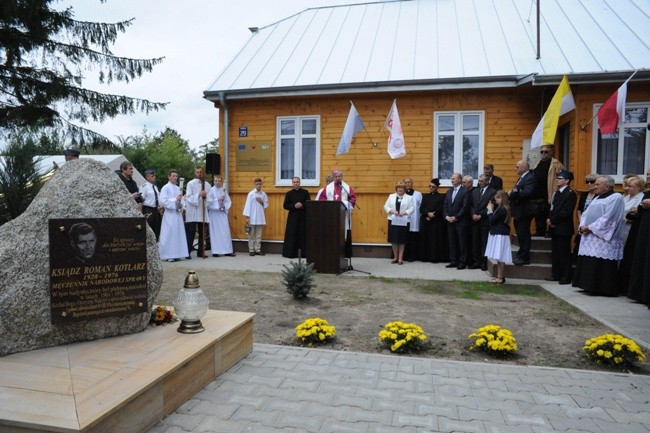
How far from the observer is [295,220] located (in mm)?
12750

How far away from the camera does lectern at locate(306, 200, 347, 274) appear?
384 inches

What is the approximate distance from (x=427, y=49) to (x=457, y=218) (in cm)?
537

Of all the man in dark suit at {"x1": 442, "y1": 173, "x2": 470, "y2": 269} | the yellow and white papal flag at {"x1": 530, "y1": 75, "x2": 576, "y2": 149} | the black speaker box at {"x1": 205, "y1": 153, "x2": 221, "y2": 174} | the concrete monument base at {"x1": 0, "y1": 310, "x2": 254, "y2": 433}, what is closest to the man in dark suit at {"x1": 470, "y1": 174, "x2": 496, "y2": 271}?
the man in dark suit at {"x1": 442, "y1": 173, "x2": 470, "y2": 269}

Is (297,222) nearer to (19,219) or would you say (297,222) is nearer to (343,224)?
(343,224)

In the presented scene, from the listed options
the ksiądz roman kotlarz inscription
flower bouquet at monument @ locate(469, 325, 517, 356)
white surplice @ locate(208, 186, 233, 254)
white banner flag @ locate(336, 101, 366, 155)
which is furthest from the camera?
white surplice @ locate(208, 186, 233, 254)

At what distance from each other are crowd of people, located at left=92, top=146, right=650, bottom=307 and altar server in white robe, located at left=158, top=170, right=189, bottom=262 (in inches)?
1.0

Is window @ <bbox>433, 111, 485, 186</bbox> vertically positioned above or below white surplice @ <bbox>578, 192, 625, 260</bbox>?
above

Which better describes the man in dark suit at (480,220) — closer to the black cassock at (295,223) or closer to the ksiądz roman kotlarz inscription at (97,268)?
the black cassock at (295,223)

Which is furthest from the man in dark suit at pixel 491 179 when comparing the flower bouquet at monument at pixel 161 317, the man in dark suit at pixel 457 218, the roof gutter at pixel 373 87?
the flower bouquet at monument at pixel 161 317

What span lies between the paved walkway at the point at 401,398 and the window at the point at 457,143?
8.67m

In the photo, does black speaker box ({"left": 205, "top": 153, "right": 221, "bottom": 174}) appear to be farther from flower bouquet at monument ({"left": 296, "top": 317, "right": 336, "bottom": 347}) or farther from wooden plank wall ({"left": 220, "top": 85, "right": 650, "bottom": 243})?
flower bouquet at monument ({"left": 296, "top": 317, "right": 336, "bottom": 347})

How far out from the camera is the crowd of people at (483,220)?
8047 mm

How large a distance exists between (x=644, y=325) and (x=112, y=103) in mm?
11978

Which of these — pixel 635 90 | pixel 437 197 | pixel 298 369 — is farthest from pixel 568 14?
pixel 298 369
